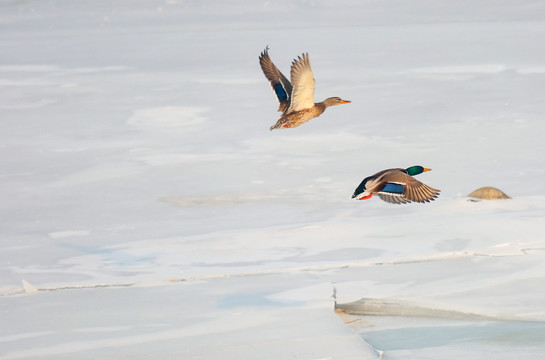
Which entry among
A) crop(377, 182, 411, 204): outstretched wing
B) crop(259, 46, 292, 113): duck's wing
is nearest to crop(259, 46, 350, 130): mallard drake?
crop(259, 46, 292, 113): duck's wing

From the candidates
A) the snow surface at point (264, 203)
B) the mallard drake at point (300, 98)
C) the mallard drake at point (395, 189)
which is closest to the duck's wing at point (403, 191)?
the mallard drake at point (395, 189)

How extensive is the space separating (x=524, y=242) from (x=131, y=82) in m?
8.70

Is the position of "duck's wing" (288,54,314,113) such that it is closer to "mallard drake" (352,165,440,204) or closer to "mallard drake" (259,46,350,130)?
"mallard drake" (259,46,350,130)

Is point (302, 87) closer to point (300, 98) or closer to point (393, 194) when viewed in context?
point (300, 98)

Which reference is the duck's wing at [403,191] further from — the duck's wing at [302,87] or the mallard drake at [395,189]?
the duck's wing at [302,87]

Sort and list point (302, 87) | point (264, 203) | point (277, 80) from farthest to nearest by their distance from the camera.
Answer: point (264, 203)
point (277, 80)
point (302, 87)

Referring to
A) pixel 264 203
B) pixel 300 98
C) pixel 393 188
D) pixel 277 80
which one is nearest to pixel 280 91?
pixel 277 80

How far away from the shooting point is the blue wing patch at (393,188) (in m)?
5.75

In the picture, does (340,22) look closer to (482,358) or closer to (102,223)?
(102,223)

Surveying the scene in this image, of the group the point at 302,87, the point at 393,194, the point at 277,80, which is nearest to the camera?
the point at 393,194

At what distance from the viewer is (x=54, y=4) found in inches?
936

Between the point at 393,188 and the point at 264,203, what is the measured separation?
3.88 m

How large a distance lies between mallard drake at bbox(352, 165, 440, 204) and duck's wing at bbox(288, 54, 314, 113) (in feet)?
2.88

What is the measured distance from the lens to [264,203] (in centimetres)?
959
